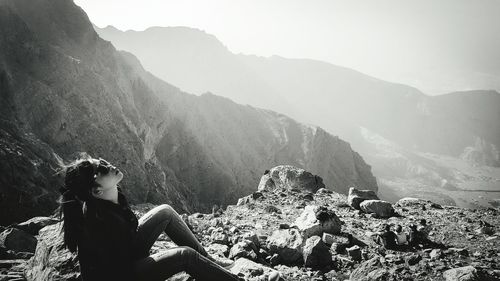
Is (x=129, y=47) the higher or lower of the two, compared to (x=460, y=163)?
higher

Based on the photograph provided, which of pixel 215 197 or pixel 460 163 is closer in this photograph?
pixel 215 197

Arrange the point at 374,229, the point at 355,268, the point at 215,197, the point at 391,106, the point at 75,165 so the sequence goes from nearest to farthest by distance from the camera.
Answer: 1. the point at 75,165
2. the point at 355,268
3. the point at 374,229
4. the point at 215,197
5. the point at 391,106

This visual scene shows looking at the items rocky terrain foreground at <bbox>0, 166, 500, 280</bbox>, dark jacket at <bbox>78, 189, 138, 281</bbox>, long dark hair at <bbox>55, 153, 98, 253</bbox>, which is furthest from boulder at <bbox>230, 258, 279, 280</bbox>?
long dark hair at <bbox>55, 153, 98, 253</bbox>

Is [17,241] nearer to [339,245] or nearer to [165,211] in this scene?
[165,211]

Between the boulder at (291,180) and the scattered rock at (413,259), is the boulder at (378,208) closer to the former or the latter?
the scattered rock at (413,259)

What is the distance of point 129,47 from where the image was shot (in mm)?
109312

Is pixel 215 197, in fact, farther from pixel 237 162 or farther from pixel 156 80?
pixel 156 80

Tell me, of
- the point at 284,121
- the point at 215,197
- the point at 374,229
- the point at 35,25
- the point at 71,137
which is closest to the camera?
the point at 374,229

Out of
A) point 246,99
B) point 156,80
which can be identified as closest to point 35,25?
point 156,80

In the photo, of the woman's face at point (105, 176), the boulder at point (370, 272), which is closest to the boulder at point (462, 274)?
the boulder at point (370, 272)

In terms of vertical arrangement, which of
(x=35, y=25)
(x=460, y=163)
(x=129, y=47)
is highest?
(x=129, y=47)

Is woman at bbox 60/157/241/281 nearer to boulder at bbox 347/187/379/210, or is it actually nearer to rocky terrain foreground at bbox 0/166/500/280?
rocky terrain foreground at bbox 0/166/500/280

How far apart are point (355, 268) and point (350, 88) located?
148067 millimetres

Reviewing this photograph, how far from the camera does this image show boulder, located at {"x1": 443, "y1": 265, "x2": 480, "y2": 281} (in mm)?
3515
